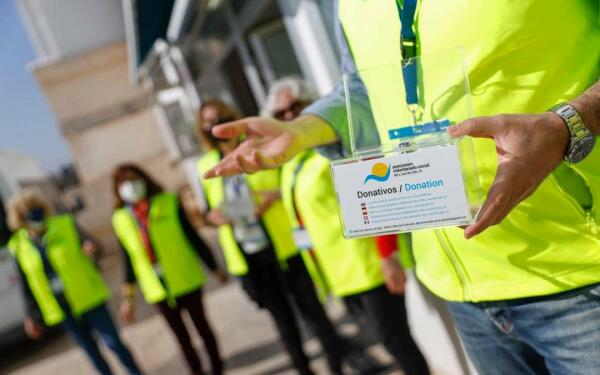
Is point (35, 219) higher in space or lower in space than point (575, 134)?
higher

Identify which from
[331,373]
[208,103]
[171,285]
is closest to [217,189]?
[208,103]

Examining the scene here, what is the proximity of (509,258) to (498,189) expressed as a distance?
0.30 meters

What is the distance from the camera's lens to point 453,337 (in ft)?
7.38

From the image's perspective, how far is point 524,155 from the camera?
688 mm

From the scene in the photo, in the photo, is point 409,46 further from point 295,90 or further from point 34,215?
point 34,215

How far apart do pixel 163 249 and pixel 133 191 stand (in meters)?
0.44

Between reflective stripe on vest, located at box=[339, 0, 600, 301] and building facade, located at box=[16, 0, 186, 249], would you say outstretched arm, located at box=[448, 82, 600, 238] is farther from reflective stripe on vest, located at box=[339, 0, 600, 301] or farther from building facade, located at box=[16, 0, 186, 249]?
building facade, located at box=[16, 0, 186, 249]

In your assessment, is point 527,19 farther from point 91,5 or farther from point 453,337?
point 91,5

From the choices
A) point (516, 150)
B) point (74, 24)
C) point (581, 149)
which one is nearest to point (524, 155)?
point (516, 150)

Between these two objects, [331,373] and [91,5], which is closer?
[331,373]

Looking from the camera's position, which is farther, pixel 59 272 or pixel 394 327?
pixel 59 272

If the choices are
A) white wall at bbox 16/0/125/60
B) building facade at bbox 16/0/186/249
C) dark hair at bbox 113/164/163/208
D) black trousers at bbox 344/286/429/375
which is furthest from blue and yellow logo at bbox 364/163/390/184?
white wall at bbox 16/0/125/60

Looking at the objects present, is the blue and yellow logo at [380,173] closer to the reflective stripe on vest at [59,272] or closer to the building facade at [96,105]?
the reflective stripe on vest at [59,272]

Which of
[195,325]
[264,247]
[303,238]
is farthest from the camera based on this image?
[195,325]
